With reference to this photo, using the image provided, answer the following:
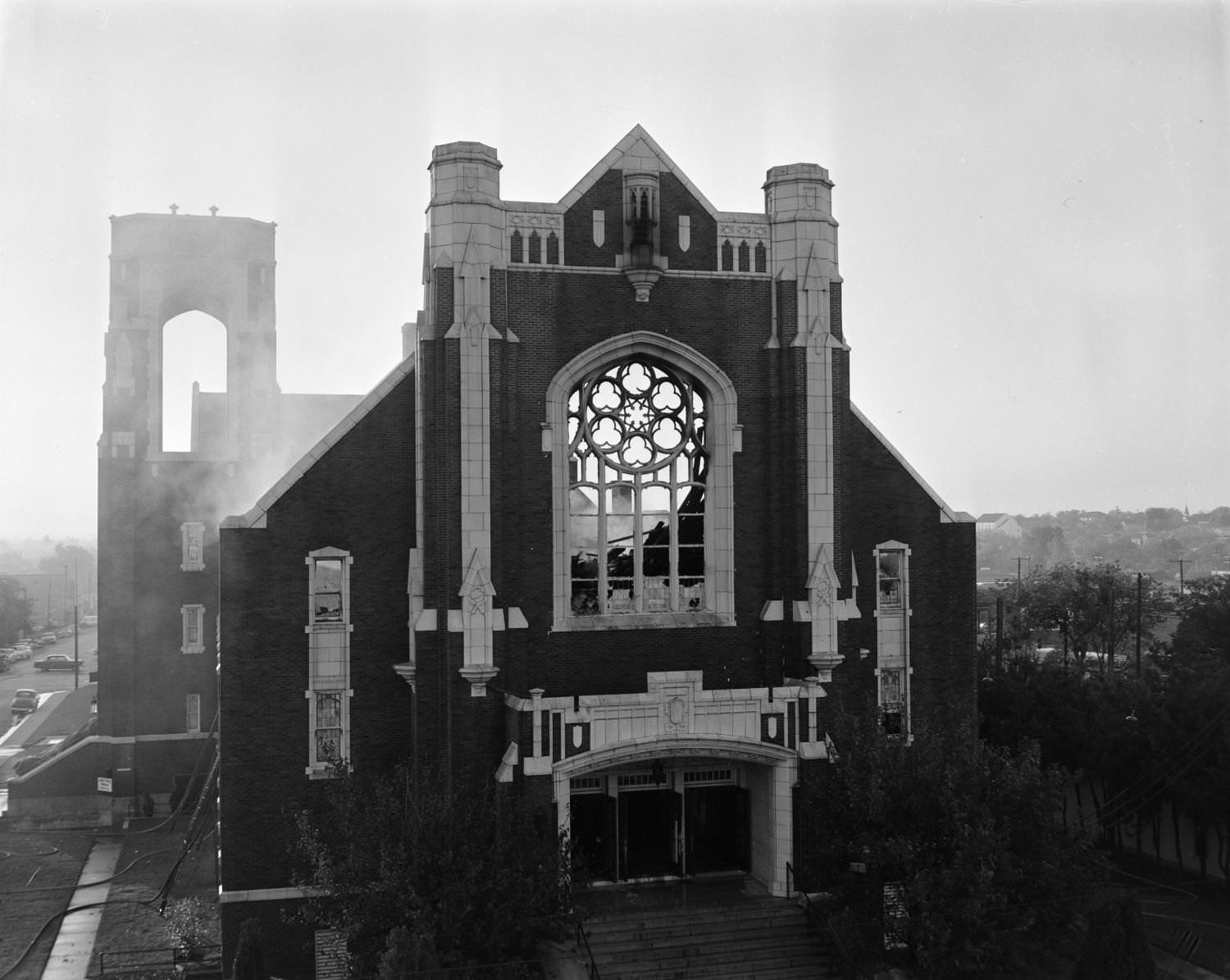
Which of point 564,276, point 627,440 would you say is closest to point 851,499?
point 627,440

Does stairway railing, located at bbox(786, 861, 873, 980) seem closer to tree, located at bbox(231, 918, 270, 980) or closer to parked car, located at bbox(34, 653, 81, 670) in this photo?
tree, located at bbox(231, 918, 270, 980)

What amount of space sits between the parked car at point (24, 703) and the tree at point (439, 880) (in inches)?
2176

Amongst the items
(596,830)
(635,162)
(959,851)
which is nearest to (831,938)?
(959,851)

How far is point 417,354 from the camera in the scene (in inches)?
882

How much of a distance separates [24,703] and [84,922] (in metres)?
46.9

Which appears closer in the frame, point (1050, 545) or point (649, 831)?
point (649, 831)

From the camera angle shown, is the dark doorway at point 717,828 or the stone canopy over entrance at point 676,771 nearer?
the stone canopy over entrance at point 676,771

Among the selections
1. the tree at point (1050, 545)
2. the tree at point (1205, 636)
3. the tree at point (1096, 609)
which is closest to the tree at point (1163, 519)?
the tree at point (1050, 545)

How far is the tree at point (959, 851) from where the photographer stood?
1825 cm

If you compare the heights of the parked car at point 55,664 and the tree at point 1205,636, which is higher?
the tree at point 1205,636

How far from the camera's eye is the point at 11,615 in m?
112

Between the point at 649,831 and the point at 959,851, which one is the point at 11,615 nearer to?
the point at 649,831

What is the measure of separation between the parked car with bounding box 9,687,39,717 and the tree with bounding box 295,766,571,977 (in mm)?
55260

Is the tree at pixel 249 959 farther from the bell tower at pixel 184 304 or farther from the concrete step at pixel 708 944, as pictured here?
the bell tower at pixel 184 304
